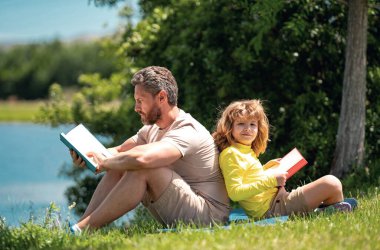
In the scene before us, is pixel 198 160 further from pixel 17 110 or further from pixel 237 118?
pixel 17 110

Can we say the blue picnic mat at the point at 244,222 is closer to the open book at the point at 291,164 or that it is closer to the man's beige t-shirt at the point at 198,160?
the man's beige t-shirt at the point at 198,160

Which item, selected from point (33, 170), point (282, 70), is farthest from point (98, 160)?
point (33, 170)

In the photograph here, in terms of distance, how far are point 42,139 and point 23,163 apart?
944 centimetres

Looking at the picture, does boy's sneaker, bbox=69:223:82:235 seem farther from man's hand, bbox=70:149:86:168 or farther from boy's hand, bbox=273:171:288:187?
boy's hand, bbox=273:171:288:187

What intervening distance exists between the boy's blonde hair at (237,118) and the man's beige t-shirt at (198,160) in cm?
11

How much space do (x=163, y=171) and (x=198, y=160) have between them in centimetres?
34

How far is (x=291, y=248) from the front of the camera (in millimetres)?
4527

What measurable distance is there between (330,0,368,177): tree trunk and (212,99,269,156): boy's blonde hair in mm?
3131

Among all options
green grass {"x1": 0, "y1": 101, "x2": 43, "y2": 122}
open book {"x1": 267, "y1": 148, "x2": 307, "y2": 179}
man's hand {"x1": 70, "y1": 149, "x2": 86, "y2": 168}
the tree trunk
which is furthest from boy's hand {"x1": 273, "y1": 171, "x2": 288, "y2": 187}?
green grass {"x1": 0, "y1": 101, "x2": 43, "y2": 122}

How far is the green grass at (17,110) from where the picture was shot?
45859 millimetres

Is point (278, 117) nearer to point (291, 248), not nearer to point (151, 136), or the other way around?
point (151, 136)

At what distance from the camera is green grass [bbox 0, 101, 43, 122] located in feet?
150

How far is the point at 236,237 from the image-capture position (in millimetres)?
4805

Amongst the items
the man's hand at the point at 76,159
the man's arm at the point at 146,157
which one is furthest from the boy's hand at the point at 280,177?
the man's hand at the point at 76,159
